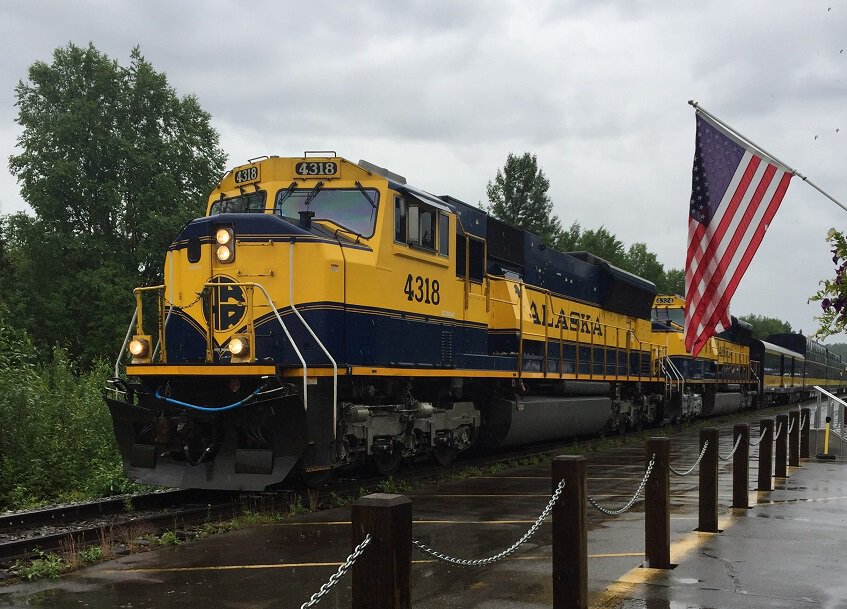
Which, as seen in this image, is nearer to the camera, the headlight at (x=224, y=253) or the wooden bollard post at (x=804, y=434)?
the headlight at (x=224, y=253)

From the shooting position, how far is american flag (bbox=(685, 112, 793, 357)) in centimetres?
891

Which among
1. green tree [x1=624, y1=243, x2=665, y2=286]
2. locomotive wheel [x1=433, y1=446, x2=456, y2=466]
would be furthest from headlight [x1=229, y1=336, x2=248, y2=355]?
green tree [x1=624, y1=243, x2=665, y2=286]

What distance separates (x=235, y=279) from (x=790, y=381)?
46068 millimetres

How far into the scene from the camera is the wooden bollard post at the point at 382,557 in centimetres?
348

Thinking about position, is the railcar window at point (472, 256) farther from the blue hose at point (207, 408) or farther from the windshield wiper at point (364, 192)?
the blue hose at point (207, 408)

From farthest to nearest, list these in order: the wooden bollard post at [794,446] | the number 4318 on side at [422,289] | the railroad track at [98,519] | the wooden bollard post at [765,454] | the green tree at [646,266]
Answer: the green tree at [646,266] < the wooden bollard post at [794,446] < the number 4318 on side at [422,289] < the wooden bollard post at [765,454] < the railroad track at [98,519]

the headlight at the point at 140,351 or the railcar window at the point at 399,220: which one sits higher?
the railcar window at the point at 399,220

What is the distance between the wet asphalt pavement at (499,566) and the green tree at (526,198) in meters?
70.2

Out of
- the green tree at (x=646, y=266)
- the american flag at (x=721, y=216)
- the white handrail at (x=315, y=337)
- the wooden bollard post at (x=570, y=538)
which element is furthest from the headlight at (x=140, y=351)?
the green tree at (x=646, y=266)

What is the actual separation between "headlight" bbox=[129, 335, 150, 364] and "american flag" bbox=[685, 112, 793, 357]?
644 centimetres

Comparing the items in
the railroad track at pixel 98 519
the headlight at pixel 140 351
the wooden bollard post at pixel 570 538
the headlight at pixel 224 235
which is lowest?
the railroad track at pixel 98 519

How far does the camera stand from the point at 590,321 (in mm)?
19109

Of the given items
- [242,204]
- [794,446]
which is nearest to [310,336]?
[242,204]

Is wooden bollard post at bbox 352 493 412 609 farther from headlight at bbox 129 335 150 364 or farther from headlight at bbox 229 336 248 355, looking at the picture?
headlight at bbox 129 335 150 364
